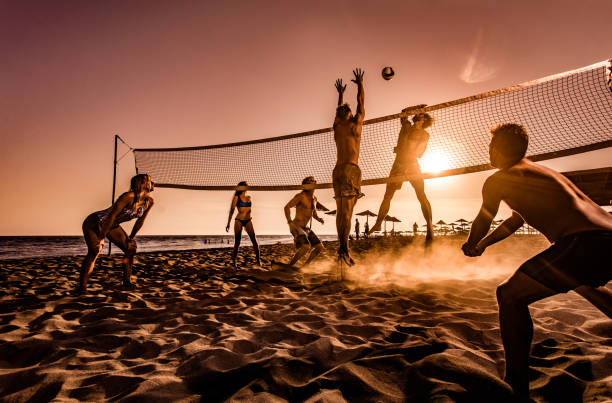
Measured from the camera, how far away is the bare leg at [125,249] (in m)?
4.58

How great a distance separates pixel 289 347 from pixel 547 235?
1804 mm

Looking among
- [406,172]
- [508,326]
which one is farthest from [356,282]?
[508,326]

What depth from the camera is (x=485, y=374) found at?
5.27 feet

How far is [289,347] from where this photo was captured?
217 centimetres

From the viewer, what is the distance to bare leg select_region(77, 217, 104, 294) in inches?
163

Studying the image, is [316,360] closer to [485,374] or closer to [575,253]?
[485,374]

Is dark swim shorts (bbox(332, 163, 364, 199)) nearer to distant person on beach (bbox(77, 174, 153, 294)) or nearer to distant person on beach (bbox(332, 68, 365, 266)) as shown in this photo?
distant person on beach (bbox(332, 68, 365, 266))

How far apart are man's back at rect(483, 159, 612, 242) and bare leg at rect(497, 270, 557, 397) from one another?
0.28 metres

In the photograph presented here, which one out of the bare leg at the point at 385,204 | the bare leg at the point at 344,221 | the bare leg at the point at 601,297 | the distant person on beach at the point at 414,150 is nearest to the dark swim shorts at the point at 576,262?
the bare leg at the point at 601,297

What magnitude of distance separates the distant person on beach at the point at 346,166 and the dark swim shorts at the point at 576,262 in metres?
2.92

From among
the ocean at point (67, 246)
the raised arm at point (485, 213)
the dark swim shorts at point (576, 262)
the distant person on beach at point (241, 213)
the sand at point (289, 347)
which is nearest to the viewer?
the dark swim shorts at point (576, 262)

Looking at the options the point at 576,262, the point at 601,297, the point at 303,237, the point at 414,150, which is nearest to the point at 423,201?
the point at 414,150

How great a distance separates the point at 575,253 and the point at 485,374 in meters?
0.81

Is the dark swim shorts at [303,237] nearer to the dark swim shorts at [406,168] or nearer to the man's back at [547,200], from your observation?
the dark swim shorts at [406,168]
